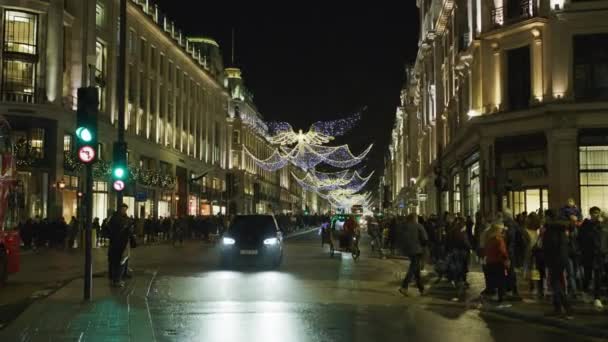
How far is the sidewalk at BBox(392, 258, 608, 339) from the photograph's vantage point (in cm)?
1126

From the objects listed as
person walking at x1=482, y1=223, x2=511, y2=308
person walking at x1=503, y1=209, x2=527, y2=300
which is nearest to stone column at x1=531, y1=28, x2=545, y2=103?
person walking at x1=503, y1=209, x2=527, y2=300

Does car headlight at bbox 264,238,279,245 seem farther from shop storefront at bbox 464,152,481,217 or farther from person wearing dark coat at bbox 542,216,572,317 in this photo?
shop storefront at bbox 464,152,481,217

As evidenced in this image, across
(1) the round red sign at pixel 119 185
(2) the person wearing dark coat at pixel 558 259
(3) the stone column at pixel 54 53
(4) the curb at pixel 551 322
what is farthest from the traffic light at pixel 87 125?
(3) the stone column at pixel 54 53

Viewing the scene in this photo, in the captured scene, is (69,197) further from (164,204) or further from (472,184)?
(472,184)

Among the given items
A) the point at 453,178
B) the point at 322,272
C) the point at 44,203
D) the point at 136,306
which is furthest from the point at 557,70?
the point at 44,203

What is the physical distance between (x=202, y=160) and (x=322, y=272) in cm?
5963

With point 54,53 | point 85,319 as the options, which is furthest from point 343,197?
point 85,319

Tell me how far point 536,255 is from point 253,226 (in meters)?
10.5

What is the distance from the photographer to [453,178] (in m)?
45.4

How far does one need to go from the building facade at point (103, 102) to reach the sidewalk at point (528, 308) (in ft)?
41.7

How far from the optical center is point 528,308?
13.3 metres

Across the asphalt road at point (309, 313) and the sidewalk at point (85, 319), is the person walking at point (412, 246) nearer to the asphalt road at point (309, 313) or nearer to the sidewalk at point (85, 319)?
the asphalt road at point (309, 313)

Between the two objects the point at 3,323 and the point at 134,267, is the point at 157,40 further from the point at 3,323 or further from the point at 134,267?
the point at 3,323

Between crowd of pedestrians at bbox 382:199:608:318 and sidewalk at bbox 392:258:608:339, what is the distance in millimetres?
188
